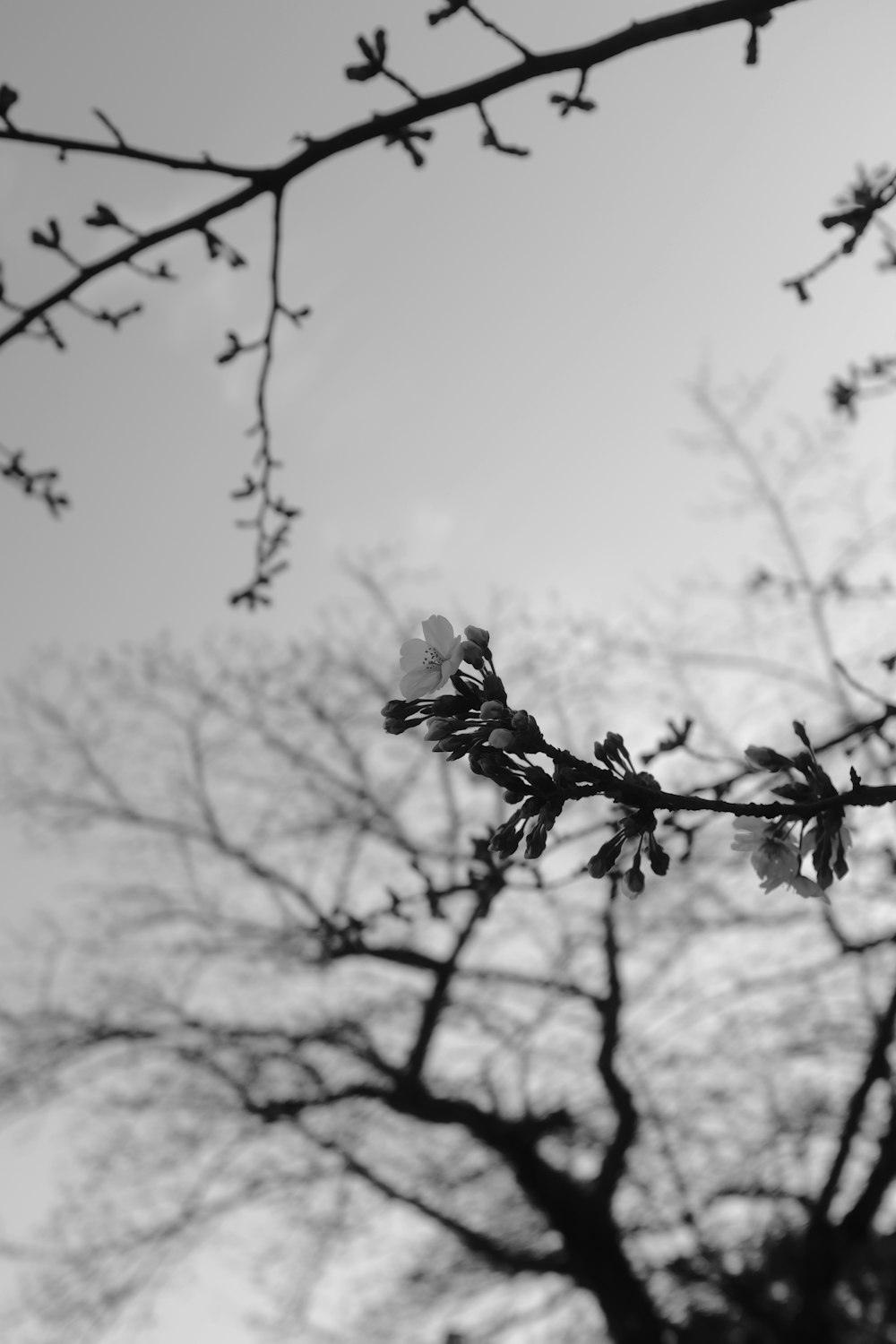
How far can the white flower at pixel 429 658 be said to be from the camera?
62.3 inches

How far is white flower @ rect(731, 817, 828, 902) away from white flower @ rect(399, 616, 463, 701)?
592 millimetres

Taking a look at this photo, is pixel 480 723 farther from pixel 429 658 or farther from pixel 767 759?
pixel 767 759

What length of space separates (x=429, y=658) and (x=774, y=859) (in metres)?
0.69

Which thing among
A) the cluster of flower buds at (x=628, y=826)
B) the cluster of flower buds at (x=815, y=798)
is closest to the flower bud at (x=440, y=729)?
the cluster of flower buds at (x=628, y=826)

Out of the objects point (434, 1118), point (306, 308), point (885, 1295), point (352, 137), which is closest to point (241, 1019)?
point (434, 1118)

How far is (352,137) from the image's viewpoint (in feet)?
7.27

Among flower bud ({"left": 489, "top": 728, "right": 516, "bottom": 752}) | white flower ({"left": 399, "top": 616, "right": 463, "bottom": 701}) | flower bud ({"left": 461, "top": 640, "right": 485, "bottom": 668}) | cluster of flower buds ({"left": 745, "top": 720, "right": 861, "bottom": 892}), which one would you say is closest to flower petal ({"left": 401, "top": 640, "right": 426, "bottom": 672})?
white flower ({"left": 399, "top": 616, "right": 463, "bottom": 701})

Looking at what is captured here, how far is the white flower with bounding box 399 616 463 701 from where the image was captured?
5.19 feet

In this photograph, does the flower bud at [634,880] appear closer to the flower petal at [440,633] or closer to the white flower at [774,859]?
the white flower at [774,859]

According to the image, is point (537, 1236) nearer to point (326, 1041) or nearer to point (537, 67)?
point (326, 1041)

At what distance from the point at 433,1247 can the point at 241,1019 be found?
3.58m

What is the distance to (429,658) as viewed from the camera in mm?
1634

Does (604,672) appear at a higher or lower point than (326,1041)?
higher

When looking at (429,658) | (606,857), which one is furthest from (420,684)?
(606,857)
